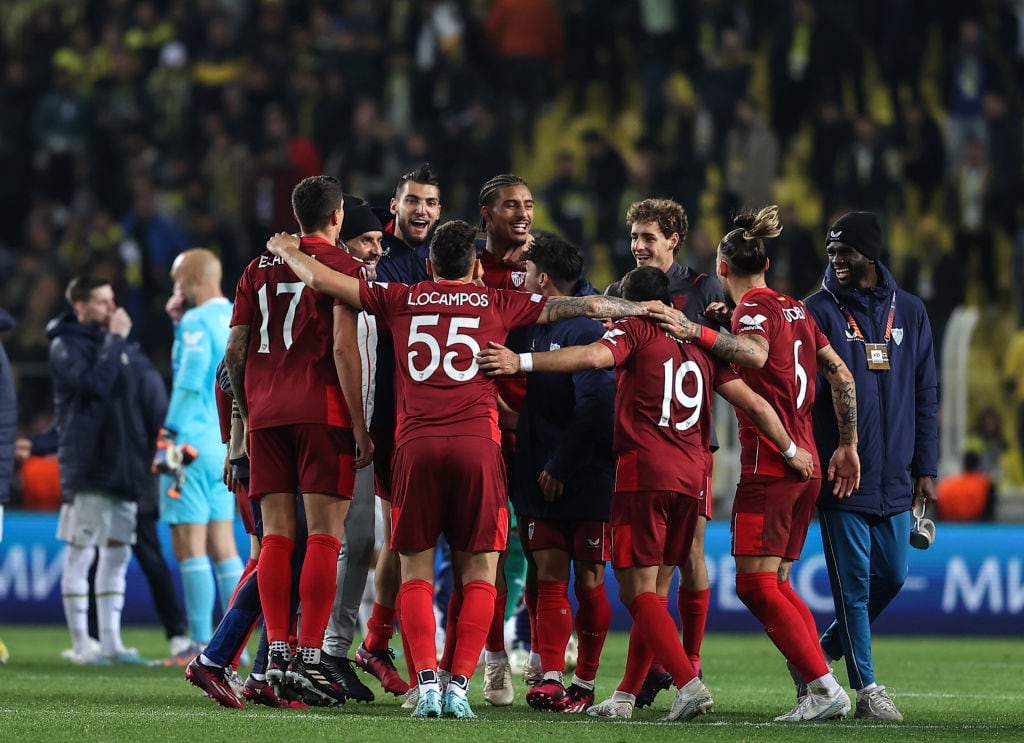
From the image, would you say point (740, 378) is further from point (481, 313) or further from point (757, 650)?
point (757, 650)

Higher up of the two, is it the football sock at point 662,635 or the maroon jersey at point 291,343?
the maroon jersey at point 291,343

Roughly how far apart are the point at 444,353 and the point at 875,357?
2.15 m

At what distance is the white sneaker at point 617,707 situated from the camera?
7371 millimetres

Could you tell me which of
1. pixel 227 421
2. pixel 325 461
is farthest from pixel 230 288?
pixel 325 461

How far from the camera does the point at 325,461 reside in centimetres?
740

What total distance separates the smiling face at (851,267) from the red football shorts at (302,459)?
2.41m

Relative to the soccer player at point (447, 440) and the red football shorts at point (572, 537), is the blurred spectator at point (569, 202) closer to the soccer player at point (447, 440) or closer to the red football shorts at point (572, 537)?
the red football shorts at point (572, 537)

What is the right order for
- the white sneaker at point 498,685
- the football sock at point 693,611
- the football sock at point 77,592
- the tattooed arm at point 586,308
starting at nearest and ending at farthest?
the tattooed arm at point 586,308 < the white sneaker at point 498,685 < the football sock at point 693,611 < the football sock at point 77,592

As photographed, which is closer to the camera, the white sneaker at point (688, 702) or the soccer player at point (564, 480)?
the white sneaker at point (688, 702)

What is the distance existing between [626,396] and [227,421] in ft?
7.02

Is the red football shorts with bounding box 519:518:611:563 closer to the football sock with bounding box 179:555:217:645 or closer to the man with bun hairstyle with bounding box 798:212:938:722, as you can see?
the man with bun hairstyle with bounding box 798:212:938:722

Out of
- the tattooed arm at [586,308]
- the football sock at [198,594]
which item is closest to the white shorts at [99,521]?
the football sock at [198,594]

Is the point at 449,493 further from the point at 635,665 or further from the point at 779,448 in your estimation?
the point at 779,448

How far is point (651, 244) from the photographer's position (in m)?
8.26
